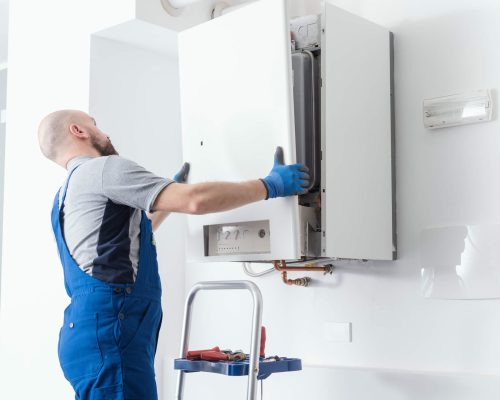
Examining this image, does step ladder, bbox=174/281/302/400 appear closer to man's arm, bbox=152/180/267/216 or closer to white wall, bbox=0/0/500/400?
man's arm, bbox=152/180/267/216

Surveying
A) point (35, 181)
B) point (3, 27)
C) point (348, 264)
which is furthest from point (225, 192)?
point (3, 27)

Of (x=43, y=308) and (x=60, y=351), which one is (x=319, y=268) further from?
(x=43, y=308)

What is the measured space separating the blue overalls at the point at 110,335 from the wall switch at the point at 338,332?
2.57 feet

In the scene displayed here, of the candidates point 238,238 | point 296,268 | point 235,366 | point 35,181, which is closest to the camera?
point 235,366

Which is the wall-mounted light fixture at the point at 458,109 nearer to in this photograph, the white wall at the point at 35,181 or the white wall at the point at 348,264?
the white wall at the point at 348,264

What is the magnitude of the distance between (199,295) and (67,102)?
98 cm

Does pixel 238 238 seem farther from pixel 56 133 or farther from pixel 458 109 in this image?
pixel 458 109

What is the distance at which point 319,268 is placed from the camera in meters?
2.87

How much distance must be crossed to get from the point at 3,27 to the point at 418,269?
2.82 metres

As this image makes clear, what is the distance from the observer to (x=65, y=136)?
8.27 ft

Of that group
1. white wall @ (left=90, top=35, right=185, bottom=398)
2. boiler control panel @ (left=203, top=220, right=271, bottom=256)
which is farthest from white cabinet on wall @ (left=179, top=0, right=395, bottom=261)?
white wall @ (left=90, top=35, right=185, bottom=398)

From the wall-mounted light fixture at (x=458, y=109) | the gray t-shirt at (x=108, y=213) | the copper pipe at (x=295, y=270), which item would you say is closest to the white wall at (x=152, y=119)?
the copper pipe at (x=295, y=270)

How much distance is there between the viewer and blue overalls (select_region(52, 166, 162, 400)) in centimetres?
222

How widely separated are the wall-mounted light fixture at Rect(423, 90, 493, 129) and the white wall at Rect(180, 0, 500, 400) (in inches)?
1.2
